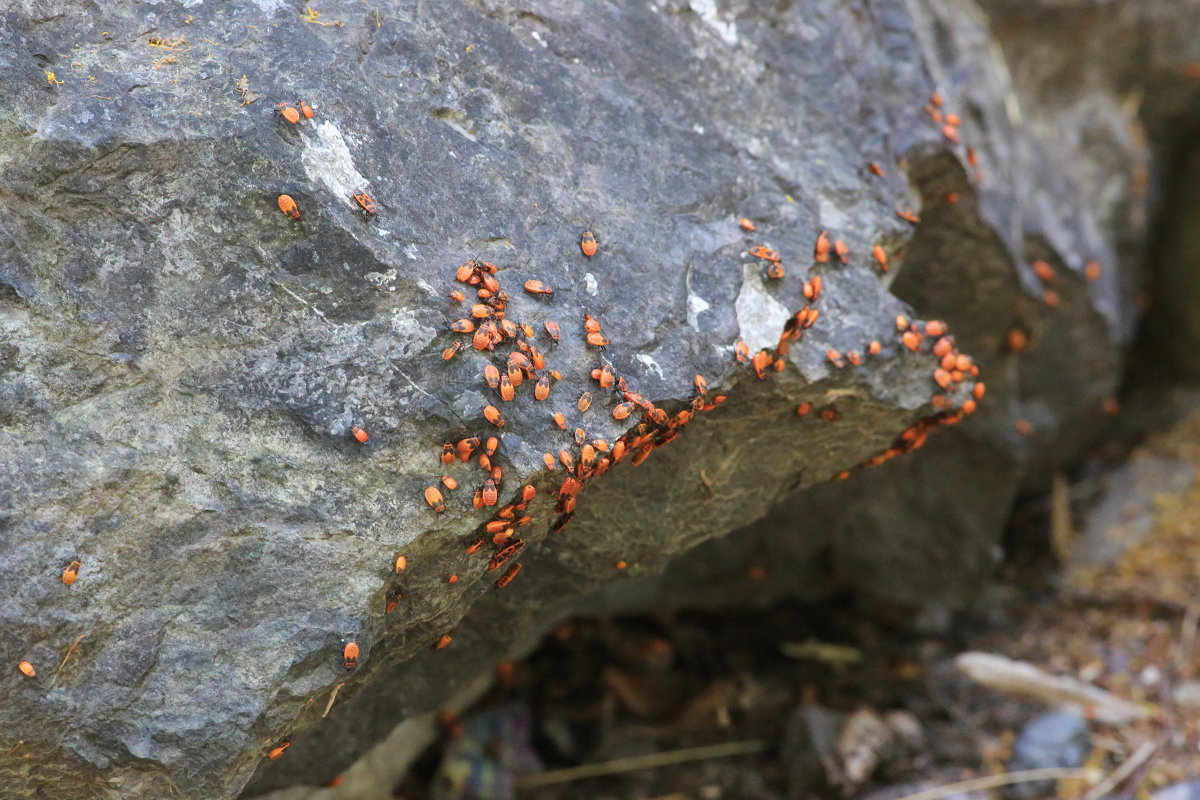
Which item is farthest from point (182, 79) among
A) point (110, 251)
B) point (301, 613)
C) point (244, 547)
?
point (301, 613)

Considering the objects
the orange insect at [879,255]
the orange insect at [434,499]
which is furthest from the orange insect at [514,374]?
the orange insect at [879,255]

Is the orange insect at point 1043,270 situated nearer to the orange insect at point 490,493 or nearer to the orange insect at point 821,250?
the orange insect at point 821,250

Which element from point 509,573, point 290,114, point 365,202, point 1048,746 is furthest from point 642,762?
point 290,114

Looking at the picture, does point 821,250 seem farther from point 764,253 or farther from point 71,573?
point 71,573

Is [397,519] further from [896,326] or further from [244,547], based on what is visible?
[896,326]

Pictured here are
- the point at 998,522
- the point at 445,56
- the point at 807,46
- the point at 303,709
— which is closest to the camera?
the point at 303,709
